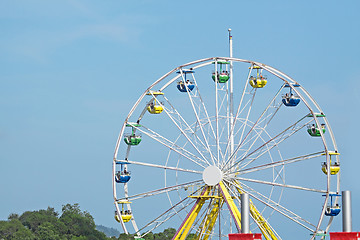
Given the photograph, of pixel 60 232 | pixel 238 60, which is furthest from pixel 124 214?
pixel 60 232

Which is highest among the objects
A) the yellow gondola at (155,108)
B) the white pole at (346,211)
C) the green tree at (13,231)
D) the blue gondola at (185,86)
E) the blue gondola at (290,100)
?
the green tree at (13,231)

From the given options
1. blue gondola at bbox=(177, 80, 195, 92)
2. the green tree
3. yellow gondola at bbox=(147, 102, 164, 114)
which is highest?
the green tree

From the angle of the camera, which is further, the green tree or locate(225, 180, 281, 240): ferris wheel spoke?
the green tree

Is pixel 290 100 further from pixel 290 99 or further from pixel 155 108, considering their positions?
pixel 155 108

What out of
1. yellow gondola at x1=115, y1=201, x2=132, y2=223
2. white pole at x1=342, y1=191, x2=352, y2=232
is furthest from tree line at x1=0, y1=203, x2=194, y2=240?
white pole at x1=342, y1=191, x2=352, y2=232

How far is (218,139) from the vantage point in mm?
57531

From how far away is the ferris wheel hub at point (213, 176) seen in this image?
56906 millimetres

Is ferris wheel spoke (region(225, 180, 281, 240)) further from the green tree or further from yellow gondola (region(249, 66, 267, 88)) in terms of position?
the green tree

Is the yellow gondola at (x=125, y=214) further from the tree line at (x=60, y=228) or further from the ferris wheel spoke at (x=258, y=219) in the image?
the tree line at (x=60, y=228)

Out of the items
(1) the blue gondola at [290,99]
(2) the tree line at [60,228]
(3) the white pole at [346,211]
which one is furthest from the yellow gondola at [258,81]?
(2) the tree line at [60,228]

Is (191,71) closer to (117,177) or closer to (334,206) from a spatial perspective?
(117,177)

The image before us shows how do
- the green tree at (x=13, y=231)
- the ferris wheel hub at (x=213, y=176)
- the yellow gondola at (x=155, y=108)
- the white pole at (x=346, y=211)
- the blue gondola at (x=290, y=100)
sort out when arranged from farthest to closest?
the green tree at (x=13, y=231) → the yellow gondola at (x=155, y=108) → the blue gondola at (x=290, y=100) → the ferris wheel hub at (x=213, y=176) → the white pole at (x=346, y=211)

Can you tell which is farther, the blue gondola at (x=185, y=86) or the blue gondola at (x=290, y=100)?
the blue gondola at (x=185, y=86)

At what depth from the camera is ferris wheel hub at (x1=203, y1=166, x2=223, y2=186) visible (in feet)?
187
